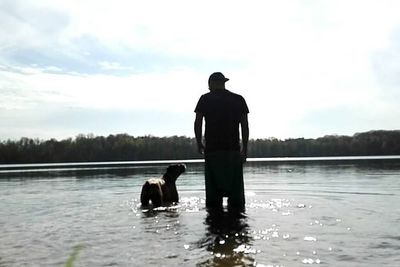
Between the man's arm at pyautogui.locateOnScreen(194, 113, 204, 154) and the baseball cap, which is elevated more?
the baseball cap

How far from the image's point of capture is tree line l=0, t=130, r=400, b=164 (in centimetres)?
10681

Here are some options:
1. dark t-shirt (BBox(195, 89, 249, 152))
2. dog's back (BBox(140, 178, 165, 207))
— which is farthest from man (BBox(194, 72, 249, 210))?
dog's back (BBox(140, 178, 165, 207))

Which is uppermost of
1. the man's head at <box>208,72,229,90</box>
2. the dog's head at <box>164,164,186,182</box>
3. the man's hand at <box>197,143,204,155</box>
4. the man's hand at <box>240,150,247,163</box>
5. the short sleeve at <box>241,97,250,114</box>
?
the man's head at <box>208,72,229,90</box>

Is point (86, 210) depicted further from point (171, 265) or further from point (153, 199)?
point (171, 265)

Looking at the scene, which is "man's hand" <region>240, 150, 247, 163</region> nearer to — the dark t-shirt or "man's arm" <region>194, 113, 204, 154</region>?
the dark t-shirt

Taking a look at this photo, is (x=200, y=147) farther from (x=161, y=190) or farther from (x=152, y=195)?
(x=161, y=190)

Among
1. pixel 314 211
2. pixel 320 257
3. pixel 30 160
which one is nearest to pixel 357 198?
pixel 314 211

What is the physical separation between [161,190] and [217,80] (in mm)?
3131

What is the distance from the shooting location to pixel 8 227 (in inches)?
307

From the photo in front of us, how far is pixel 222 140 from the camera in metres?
9.23

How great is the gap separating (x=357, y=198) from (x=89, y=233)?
6937 mm

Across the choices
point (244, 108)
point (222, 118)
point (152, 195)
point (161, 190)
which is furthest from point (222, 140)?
point (161, 190)

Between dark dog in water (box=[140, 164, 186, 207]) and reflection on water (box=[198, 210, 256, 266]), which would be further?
dark dog in water (box=[140, 164, 186, 207])

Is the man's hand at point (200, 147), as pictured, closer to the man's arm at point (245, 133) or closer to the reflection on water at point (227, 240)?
the man's arm at point (245, 133)
